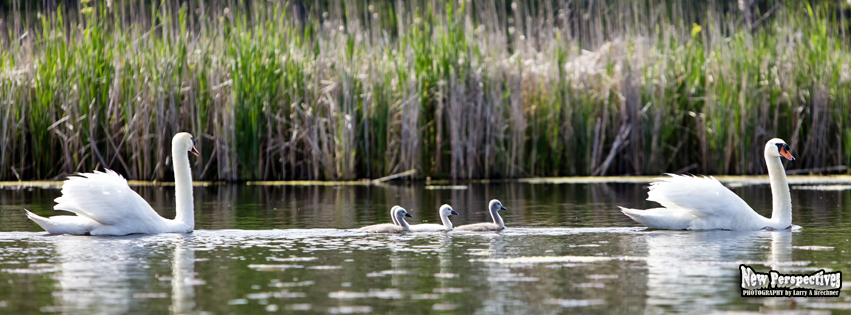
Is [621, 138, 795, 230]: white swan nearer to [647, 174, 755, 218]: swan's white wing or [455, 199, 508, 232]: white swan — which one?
[647, 174, 755, 218]: swan's white wing

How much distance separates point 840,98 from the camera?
1739 cm

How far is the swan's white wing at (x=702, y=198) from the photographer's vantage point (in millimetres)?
10047

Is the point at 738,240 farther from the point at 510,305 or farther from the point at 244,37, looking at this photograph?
the point at 244,37

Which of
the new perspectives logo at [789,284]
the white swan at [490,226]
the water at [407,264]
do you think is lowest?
the new perspectives logo at [789,284]

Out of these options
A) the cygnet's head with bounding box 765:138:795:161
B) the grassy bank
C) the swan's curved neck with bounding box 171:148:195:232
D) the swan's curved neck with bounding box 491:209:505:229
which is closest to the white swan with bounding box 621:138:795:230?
the cygnet's head with bounding box 765:138:795:161

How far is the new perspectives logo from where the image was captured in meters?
6.57

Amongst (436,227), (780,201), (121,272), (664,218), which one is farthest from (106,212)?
(780,201)

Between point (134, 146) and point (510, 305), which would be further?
point (134, 146)

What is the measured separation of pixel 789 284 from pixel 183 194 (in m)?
5.49

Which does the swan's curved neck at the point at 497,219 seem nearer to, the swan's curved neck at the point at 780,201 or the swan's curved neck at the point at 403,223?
the swan's curved neck at the point at 403,223

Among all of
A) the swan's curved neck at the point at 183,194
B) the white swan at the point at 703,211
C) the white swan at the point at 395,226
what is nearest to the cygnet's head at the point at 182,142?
the swan's curved neck at the point at 183,194

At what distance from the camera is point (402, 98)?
16.9m

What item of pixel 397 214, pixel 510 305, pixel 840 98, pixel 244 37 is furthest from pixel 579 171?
pixel 510 305

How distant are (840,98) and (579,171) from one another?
4074 millimetres
